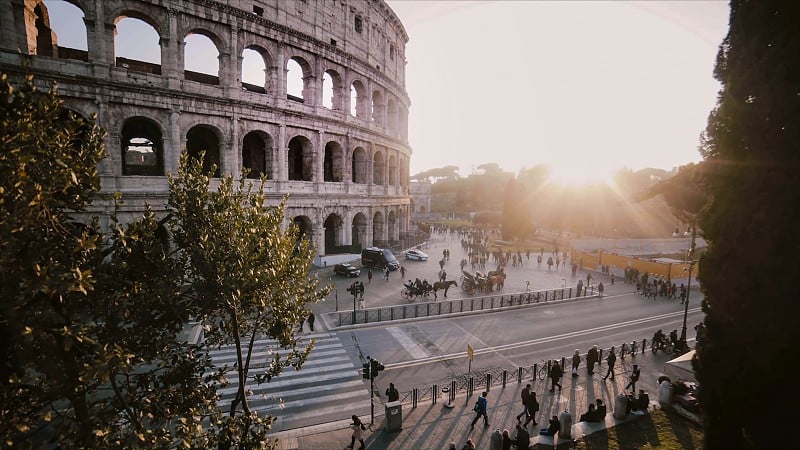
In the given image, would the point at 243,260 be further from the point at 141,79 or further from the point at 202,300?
the point at 141,79

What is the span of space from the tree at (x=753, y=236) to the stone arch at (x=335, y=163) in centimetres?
2780

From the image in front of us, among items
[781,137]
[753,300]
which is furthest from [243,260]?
[781,137]

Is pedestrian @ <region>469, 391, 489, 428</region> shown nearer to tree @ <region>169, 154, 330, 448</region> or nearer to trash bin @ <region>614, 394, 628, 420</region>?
trash bin @ <region>614, 394, 628, 420</region>

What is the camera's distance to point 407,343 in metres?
16.6

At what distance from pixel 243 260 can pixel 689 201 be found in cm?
2423

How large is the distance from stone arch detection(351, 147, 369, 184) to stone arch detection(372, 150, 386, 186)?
7.44ft

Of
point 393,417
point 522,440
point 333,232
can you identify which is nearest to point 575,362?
point 522,440

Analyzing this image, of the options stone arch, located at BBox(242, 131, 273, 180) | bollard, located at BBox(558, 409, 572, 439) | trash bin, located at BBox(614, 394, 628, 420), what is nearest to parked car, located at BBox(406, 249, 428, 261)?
stone arch, located at BBox(242, 131, 273, 180)

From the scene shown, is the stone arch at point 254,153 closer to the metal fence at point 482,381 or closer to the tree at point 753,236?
the metal fence at point 482,381

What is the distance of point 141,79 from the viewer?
2203 cm

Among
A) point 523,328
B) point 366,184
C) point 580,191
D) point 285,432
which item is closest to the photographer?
point 285,432

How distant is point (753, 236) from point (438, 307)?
15.5 metres

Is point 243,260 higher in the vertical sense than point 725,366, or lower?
higher

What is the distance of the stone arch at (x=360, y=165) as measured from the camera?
35.4m
